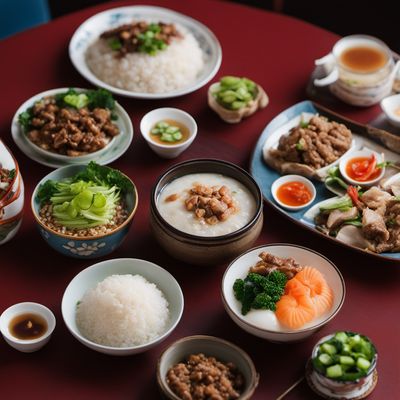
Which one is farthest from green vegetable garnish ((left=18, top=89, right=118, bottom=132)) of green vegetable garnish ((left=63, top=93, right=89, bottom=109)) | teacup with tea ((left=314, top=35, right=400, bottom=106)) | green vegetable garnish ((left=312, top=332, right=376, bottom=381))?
green vegetable garnish ((left=312, top=332, right=376, bottom=381))

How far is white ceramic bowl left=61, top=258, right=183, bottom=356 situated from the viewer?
2.70 metres

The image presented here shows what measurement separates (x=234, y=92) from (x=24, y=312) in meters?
1.67

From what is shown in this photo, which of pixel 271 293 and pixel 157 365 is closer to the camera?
pixel 157 365

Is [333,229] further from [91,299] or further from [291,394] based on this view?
[91,299]

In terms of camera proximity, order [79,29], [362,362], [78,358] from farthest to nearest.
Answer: [79,29] → [78,358] → [362,362]

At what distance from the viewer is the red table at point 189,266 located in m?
2.62

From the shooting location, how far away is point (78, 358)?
8.76 ft

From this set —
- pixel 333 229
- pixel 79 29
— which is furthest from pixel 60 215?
pixel 79 29

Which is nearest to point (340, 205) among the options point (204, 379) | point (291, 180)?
point (291, 180)

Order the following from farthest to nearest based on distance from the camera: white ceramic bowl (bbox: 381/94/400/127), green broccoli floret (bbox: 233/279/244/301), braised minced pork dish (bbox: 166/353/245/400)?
white ceramic bowl (bbox: 381/94/400/127) < green broccoli floret (bbox: 233/279/244/301) < braised minced pork dish (bbox: 166/353/245/400)

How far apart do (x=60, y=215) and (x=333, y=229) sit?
1234 millimetres

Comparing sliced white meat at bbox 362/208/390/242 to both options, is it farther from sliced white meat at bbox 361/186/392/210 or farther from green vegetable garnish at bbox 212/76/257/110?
green vegetable garnish at bbox 212/76/257/110

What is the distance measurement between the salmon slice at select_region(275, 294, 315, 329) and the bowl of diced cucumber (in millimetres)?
133

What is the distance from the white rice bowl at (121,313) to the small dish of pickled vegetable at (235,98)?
1.27 meters
